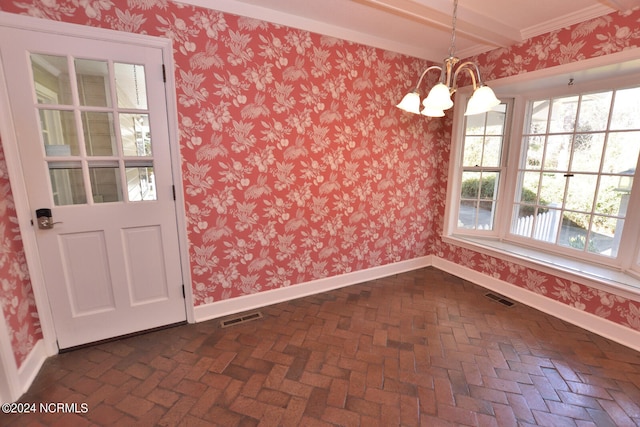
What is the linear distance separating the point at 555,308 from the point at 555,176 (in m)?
1.30

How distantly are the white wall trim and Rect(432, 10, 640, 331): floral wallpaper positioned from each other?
30.7 inches

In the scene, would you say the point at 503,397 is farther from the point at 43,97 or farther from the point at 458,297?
the point at 43,97

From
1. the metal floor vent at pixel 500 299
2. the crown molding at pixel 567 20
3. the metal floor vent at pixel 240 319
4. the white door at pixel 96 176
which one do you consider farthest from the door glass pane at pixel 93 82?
the metal floor vent at pixel 500 299

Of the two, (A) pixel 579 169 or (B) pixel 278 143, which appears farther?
(A) pixel 579 169

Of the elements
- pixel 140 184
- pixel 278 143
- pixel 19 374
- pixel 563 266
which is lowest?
pixel 19 374

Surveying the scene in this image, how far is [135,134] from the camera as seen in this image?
6.82 feet

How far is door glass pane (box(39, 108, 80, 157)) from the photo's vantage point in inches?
72.7

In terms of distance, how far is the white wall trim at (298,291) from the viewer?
2.53m

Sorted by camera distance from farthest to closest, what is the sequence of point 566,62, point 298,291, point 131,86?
1. point 298,291
2. point 566,62
3. point 131,86

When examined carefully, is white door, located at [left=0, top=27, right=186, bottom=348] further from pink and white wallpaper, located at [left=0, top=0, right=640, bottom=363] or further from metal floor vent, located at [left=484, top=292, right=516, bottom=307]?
metal floor vent, located at [left=484, top=292, right=516, bottom=307]

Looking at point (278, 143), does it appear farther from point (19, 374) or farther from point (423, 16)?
point (19, 374)

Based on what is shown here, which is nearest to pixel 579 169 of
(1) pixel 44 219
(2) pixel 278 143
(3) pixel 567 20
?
(3) pixel 567 20

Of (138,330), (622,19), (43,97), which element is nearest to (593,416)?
(622,19)

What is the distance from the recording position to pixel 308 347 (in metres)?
2.14
